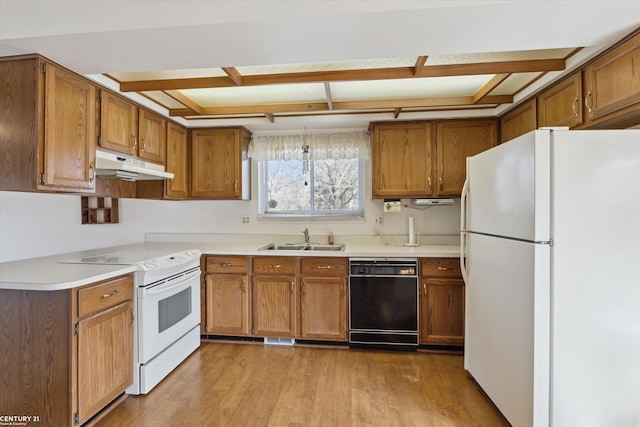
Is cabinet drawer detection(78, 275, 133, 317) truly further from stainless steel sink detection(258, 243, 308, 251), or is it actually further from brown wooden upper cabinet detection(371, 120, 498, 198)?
brown wooden upper cabinet detection(371, 120, 498, 198)

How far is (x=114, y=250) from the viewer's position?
3.02 meters

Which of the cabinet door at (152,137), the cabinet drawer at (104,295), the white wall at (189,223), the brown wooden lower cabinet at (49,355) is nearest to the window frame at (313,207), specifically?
the white wall at (189,223)

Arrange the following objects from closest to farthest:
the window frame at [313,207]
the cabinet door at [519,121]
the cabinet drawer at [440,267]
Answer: the cabinet door at [519,121] → the cabinet drawer at [440,267] → the window frame at [313,207]

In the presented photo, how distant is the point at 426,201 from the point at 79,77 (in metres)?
3.01

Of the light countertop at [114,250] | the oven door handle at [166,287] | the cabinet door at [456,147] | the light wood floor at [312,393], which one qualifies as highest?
the cabinet door at [456,147]

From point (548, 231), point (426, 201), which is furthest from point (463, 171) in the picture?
point (548, 231)

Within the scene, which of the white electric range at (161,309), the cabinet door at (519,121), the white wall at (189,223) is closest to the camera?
the white electric range at (161,309)

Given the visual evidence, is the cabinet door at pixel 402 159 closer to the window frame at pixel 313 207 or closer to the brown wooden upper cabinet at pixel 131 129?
the window frame at pixel 313 207

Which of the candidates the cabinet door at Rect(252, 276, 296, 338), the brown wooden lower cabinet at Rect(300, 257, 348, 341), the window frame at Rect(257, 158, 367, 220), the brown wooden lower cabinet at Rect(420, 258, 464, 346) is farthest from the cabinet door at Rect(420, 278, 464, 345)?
the cabinet door at Rect(252, 276, 296, 338)

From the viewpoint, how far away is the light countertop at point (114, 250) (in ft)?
5.66

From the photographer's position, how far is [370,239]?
3508 mm

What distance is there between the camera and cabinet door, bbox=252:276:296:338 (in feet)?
9.85

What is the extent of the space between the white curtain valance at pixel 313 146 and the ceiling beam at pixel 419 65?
135 centimetres

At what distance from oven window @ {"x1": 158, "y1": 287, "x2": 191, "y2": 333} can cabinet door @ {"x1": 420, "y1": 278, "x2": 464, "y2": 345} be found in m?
2.08
